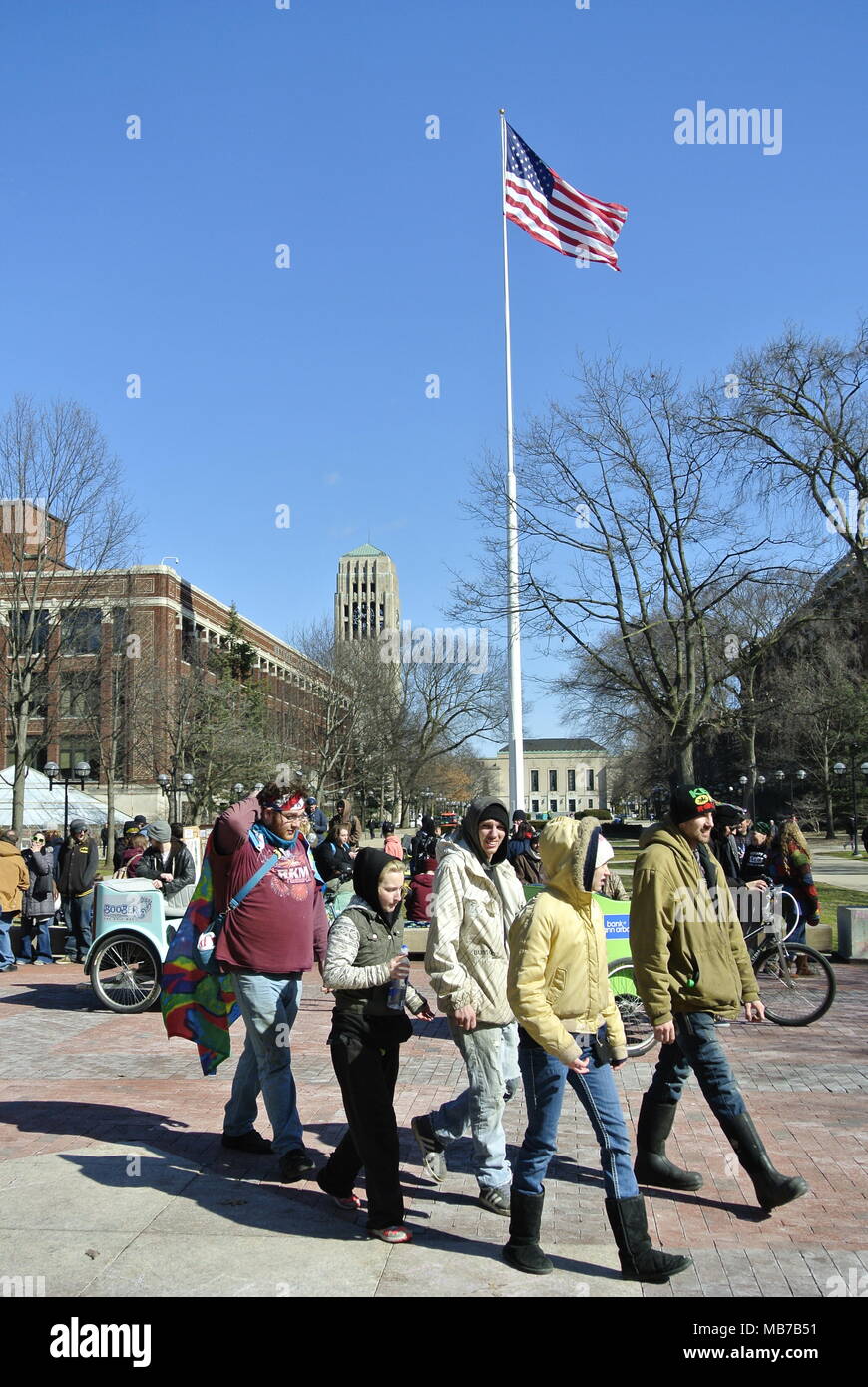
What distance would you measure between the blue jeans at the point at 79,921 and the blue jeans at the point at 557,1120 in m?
10.3

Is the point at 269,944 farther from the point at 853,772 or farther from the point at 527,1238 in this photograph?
the point at 853,772

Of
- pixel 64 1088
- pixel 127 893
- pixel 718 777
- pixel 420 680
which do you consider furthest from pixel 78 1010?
pixel 718 777

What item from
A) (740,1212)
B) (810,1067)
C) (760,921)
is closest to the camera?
(740,1212)

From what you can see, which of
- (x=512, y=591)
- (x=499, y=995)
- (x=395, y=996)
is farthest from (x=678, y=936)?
(x=512, y=591)

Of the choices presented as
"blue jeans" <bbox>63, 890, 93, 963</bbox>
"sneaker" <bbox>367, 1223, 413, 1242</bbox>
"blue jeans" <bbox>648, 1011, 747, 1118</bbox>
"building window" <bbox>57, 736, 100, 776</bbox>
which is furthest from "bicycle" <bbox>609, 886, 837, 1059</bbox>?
"building window" <bbox>57, 736, 100, 776</bbox>

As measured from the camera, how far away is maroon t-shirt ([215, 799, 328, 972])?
5.68m

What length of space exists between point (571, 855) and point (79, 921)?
34.8ft

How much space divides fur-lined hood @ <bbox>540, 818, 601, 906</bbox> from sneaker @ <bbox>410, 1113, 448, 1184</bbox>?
5.67ft

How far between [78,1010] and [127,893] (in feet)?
3.98

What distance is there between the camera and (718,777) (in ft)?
216

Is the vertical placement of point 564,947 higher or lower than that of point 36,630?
lower

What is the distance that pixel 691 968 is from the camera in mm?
5098

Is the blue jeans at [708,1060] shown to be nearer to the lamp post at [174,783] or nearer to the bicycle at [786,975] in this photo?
the bicycle at [786,975]
